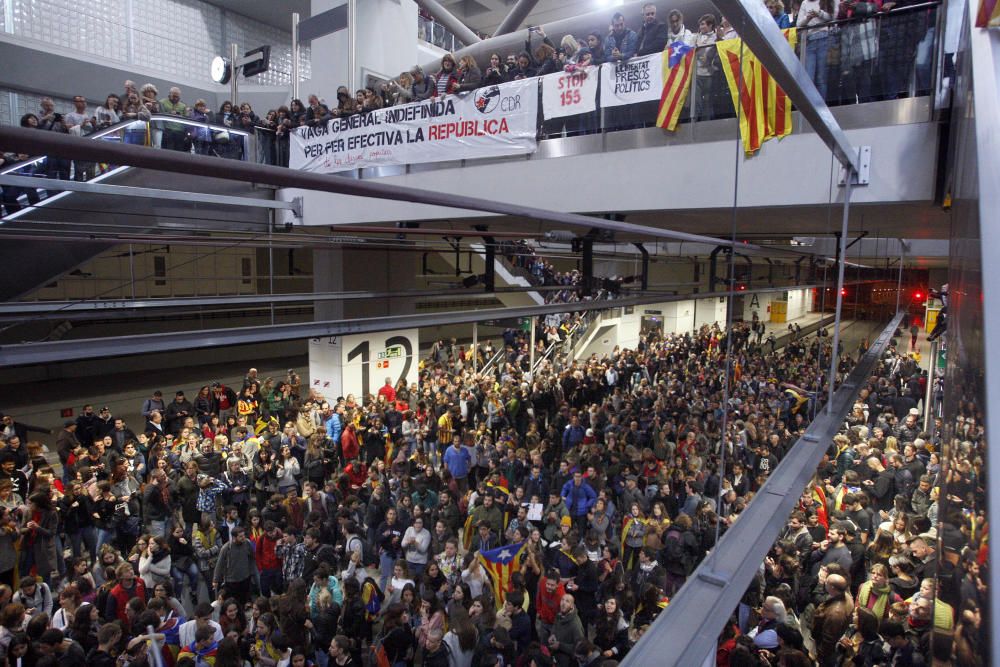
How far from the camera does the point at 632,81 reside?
5.97 meters

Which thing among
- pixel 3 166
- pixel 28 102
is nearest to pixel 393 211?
pixel 3 166

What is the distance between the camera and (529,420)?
10469 mm

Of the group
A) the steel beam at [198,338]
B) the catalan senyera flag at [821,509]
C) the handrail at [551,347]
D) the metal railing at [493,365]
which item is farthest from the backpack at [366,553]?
the metal railing at [493,365]

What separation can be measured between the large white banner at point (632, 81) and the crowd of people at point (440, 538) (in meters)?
2.72

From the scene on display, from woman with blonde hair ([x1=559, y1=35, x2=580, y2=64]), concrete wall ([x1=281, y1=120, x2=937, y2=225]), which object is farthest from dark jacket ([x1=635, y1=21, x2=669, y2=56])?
concrete wall ([x1=281, y1=120, x2=937, y2=225])

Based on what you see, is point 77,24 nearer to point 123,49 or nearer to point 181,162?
point 123,49

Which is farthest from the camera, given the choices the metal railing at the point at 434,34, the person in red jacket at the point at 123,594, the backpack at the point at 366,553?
the metal railing at the point at 434,34

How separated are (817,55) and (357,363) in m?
8.81

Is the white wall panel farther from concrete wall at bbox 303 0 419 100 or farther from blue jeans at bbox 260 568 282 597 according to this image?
blue jeans at bbox 260 568 282 597

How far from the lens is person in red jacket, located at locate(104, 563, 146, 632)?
4650mm

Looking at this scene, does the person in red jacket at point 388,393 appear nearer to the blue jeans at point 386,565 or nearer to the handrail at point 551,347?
the handrail at point 551,347

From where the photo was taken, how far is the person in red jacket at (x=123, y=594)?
465cm

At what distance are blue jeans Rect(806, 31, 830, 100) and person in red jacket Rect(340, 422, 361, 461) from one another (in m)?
6.70

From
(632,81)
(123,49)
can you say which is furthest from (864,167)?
(123,49)
